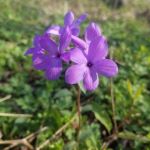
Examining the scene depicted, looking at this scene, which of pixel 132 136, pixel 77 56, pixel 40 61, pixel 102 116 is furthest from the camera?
pixel 102 116

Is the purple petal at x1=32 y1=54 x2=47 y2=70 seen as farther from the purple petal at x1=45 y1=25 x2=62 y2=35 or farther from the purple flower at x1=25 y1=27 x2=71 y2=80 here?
the purple petal at x1=45 y1=25 x2=62 y2=35

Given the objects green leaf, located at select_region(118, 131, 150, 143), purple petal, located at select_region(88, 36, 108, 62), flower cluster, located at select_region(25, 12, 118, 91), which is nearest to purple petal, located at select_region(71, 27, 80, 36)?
flower cluster, located at select_region(25, 12, 118, 91)

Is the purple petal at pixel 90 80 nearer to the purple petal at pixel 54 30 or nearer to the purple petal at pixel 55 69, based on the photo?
the purple petal at pixel 55 69

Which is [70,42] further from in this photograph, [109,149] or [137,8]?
[137,8]

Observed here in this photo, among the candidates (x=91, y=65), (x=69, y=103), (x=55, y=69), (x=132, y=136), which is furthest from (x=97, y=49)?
(x=69, y=103)

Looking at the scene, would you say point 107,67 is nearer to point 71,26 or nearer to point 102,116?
point 71,26

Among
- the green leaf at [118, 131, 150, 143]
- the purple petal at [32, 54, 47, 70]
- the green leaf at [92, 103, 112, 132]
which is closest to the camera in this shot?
the purple petal at [32, 54, 47, 70]
